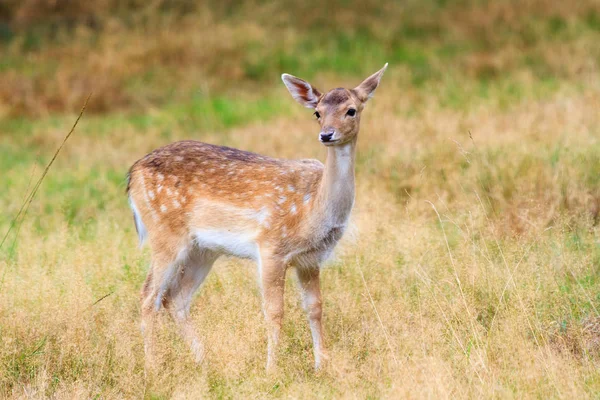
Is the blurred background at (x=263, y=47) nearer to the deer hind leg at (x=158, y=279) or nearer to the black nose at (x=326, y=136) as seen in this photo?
the deer hind leg at (x=158, y=279)

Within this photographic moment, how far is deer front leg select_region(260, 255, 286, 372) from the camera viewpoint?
634 centimetres

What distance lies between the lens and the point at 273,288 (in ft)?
21.0

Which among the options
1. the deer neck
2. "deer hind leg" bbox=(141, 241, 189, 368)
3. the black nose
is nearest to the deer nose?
the black nose

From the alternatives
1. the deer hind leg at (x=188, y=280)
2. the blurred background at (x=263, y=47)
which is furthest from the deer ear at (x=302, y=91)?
the blurred background at (x=263, y=47)

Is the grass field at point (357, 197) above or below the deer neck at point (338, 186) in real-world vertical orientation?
below

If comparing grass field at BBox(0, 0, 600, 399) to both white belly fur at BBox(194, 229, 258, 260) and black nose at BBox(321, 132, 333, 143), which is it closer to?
white belly fur at BBox(194, 229, 258, 260)

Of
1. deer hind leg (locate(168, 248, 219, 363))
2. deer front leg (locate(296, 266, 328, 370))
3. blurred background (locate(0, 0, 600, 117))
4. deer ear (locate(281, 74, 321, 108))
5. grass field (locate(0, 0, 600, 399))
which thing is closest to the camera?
grass field (locate(0, 0, 600, 399))

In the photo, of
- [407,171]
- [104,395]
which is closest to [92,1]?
[407,171]

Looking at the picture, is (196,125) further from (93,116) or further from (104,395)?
(104,395)

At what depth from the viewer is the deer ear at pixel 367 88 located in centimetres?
663

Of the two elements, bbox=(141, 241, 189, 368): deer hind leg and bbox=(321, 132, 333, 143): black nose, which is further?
bbox=(141, 241, 189, 368): deer hind leg

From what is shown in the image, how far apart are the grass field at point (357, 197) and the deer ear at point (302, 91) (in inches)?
38.5

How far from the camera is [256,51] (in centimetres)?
1800

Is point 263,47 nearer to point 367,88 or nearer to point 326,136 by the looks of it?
point 367,88
